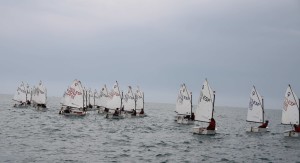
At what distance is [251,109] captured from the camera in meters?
63.6

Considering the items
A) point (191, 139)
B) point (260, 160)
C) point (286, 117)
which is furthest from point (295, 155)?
point (286, 117)

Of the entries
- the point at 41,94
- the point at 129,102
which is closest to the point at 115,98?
the point at 129,102

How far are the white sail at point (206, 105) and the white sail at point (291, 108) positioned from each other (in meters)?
12.2

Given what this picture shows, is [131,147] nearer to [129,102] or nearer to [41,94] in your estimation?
[129,102]

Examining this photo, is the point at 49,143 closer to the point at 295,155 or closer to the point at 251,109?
the point at 295,155

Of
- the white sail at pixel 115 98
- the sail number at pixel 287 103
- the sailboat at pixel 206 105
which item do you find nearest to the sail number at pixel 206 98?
the sailboat at pixel 206 105

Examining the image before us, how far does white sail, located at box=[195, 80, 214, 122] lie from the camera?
5500 cm

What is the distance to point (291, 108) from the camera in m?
57.8

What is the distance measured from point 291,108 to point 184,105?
2456 cm

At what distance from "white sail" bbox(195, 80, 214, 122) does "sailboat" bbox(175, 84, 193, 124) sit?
63.9 feet

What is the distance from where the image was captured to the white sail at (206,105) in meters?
55.0

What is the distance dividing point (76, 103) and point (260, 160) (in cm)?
5090

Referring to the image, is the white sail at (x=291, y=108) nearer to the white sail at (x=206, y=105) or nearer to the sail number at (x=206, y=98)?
the white sail at (x=206, y=105)

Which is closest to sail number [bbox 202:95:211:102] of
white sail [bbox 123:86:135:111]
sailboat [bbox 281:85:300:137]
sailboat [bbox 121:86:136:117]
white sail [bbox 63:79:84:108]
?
sailboat [bbox 281:85:300:137]
